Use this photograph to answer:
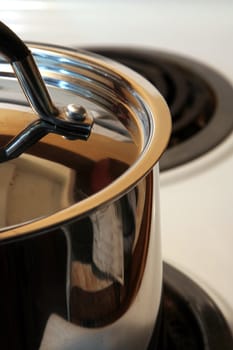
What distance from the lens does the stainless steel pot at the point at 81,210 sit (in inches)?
12.8

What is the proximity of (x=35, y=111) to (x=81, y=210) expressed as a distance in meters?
0.13

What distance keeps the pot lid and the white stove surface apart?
133 mm

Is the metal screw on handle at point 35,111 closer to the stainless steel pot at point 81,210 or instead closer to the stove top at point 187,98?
the stainless steel pot at point 81,210

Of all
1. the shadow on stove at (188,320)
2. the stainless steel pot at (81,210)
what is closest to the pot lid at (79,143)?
the stainless steel pot at (81,210)

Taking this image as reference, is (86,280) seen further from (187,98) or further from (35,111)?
(187,98)

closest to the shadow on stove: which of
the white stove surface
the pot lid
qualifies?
the white stove surface

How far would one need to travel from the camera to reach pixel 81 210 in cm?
31

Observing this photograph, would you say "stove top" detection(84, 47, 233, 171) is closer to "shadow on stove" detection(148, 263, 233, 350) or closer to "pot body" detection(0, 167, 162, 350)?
"shadow on stove" detection(148, 263, 233, 350)

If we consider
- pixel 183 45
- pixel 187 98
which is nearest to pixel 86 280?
pixel 187 98

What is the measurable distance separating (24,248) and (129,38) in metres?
0.55

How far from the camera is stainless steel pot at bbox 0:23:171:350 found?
33 cm

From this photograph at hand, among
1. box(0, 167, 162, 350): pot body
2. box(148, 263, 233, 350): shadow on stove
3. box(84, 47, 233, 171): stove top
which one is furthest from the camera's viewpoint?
box(84, 47, 233, 171): stove top

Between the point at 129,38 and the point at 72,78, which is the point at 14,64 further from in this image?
the point at 129,38

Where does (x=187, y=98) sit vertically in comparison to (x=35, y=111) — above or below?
below
